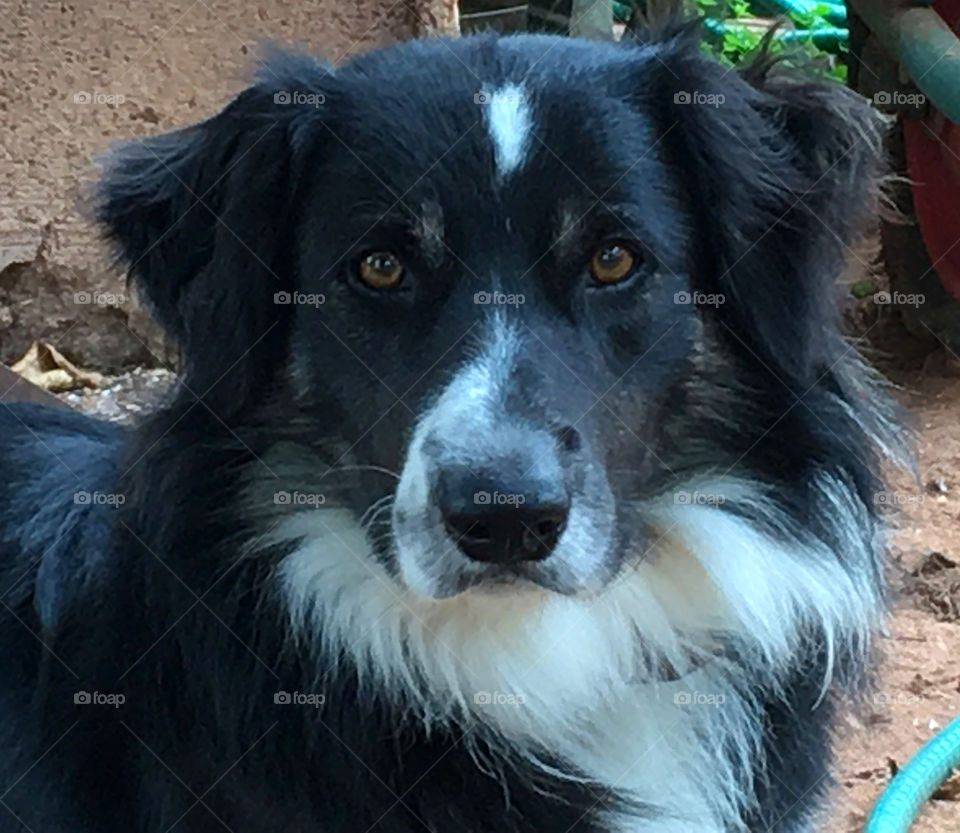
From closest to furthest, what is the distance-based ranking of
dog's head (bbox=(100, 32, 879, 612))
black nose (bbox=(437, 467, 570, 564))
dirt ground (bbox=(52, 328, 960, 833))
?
black nose (bbox=(437, 467, 570, 564)), dog's head (bbox=(100, 32, 879, 612)), dirt ground (bbox=(52, 328, 960, 833))

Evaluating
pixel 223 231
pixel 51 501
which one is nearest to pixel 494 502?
pixel 223 231

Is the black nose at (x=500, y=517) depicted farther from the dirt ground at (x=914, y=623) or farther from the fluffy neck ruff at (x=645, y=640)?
the dirt ground at (x=914, y=623)

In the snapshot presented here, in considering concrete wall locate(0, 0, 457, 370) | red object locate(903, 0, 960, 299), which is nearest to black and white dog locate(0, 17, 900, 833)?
concrete wall locate(0, 0, 457, 370)

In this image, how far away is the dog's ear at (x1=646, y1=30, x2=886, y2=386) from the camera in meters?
2.14

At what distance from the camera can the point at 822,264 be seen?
218 centimetres

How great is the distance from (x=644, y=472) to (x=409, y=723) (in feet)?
1.81

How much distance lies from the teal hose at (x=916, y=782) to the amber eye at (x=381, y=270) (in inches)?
63.9

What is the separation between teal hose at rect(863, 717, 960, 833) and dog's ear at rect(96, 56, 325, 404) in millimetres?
1654

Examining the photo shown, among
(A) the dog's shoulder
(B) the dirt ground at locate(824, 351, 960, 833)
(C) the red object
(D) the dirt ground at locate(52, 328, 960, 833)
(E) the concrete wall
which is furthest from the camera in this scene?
(C) the red object

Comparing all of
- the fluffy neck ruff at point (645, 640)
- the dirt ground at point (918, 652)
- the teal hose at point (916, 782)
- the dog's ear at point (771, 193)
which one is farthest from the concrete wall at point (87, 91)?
the teal hose at point (916, 782)

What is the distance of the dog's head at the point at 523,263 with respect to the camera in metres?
1.95

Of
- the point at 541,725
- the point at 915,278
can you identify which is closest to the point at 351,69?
the point at 541,725

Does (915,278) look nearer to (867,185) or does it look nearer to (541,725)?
(867,185)

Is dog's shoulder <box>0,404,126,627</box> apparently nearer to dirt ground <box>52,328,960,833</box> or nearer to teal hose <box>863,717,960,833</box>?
dirt ground <box>52,328,960,833</box>
